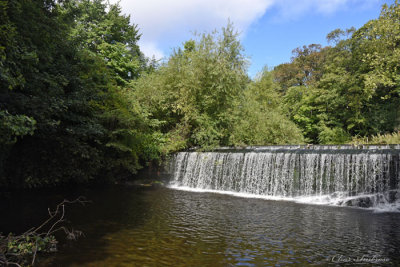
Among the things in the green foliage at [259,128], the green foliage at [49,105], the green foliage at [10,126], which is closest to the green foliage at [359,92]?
the green foliage at [259,128]

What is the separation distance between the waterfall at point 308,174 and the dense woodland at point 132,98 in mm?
2395

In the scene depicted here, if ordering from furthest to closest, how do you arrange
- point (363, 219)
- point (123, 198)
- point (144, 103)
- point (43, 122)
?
point (144, 103)
point (123, 198)
point (363, 219)
point (43, 122)

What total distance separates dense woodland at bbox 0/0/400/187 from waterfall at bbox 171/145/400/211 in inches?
94.3

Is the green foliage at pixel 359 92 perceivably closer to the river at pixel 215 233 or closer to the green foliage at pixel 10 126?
the river at pixel 215 233

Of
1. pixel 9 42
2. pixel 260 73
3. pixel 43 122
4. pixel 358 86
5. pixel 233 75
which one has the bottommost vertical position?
pixel 43 122

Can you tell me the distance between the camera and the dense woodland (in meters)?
6.09

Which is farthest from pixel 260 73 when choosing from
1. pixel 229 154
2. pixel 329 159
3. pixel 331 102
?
pixel 329 159

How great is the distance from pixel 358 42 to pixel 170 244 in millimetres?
24623

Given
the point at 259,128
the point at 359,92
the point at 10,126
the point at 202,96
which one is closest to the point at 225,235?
the point at 10,126

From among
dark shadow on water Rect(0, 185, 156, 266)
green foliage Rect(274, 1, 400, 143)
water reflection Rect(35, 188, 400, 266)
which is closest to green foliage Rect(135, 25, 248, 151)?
dark shadow on water Rect(0, 185, 156, 266)

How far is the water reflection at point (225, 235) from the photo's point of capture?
4.85 meters

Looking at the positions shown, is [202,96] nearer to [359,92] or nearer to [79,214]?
[79,214]

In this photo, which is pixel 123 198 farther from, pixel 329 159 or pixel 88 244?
pixel 329 159

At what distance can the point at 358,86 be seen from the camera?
22.3 meters
